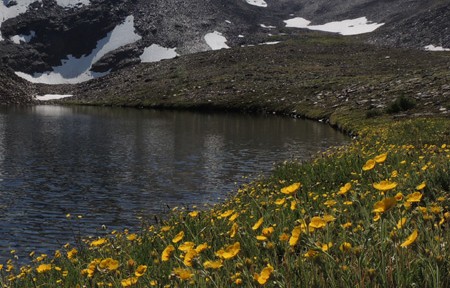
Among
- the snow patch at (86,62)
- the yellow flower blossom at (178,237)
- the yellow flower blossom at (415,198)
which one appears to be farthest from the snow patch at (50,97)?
the yellow flower blossom at (415,198)

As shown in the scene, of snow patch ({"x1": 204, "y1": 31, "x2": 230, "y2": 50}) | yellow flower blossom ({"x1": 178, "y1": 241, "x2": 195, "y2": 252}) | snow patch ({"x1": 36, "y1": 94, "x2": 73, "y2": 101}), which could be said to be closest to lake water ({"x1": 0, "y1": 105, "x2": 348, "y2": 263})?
yellow flower blossom ({"x1": 178, "y1": 241, "x2": 195, "y2": 252})

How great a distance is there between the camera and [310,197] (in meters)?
9.88

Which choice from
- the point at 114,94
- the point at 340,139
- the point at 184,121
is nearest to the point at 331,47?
the point at 114,94

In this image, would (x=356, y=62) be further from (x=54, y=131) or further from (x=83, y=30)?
(x=83, y=30)

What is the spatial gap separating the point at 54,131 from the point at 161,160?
2387 cm

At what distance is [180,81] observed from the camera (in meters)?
120

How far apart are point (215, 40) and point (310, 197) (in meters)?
172

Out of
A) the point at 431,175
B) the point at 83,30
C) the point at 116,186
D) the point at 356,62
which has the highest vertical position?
the point at 83,30

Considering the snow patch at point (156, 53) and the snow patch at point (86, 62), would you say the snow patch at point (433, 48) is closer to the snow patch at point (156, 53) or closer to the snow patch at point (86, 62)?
the snow patch at point (156, 53)

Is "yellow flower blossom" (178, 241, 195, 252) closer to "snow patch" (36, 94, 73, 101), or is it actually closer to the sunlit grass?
the sunlit grass

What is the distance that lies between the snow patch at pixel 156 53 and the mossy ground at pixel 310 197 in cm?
1799

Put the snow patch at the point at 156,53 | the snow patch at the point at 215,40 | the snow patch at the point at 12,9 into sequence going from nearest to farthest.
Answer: the snow patch at the point at 156,53 < the snow patch at the point at 215,40 < the snow patch at the point at 12,9

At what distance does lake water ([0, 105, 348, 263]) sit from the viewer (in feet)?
67.3

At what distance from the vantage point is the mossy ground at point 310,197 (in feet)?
13.0
